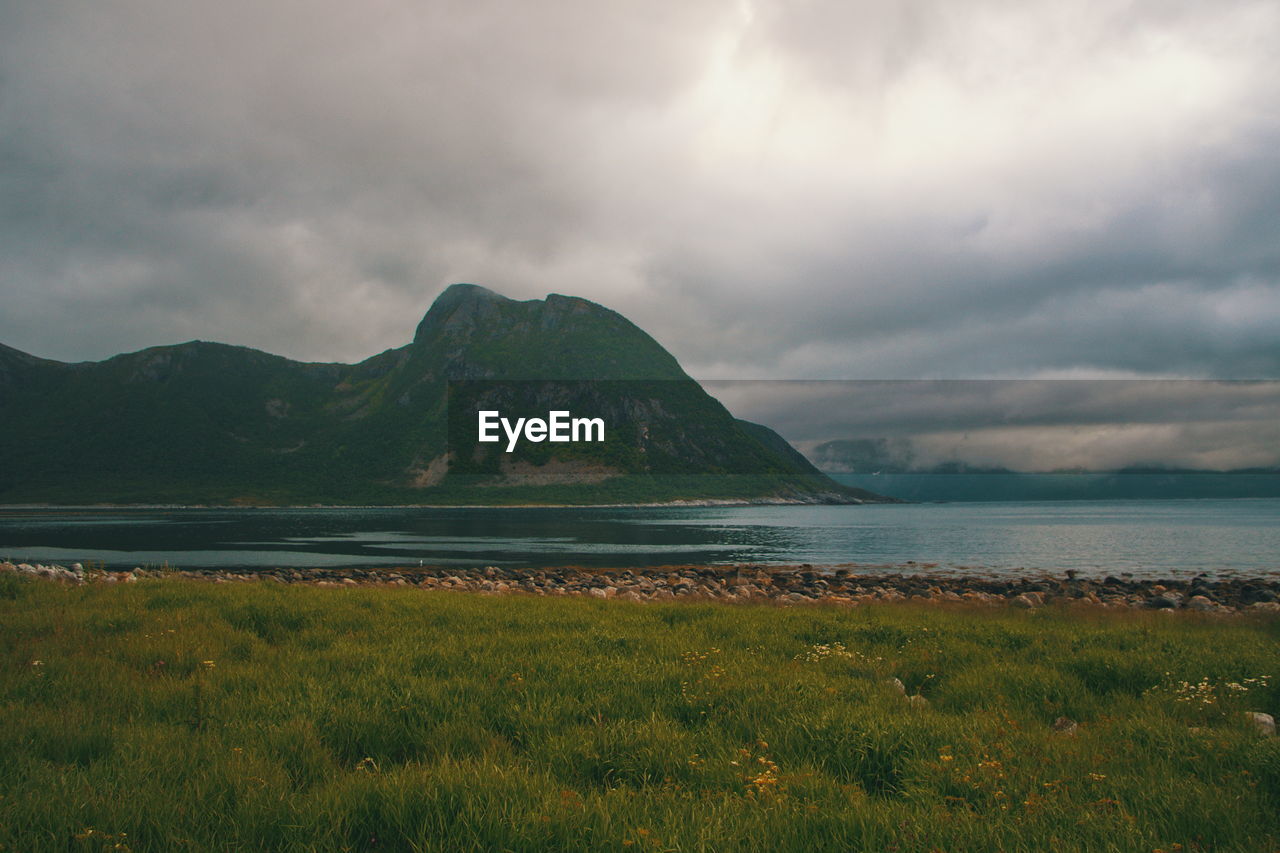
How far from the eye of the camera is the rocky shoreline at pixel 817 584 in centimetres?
2736

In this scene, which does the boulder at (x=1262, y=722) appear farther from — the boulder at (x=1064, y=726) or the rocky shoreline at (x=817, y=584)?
the rocky shoreline at (x=817, y=584)

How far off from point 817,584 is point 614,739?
101 ft

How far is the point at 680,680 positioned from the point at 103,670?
7.29 m

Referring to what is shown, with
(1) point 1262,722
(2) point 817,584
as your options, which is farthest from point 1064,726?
(2) point 817,584

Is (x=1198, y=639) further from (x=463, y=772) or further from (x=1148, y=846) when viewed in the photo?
(x=463, y=772)

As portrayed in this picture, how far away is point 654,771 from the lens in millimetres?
5562

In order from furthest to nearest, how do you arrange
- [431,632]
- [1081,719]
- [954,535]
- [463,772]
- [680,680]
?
[954,535] < [431,632] < [680,680] < [1081,719] < [463,772]

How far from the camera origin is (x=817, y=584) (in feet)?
113

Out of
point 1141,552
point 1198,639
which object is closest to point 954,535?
point 1141,552

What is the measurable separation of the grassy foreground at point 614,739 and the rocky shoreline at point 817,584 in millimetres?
15666

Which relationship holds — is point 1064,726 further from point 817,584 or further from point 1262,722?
point 817,584

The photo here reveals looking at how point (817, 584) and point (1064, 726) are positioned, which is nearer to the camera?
point (1064, 726)

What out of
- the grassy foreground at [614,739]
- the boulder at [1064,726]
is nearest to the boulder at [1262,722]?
the grassy foreground at [614,739]

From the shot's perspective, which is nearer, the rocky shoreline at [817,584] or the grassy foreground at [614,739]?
the grassy foreground at [614,739]
